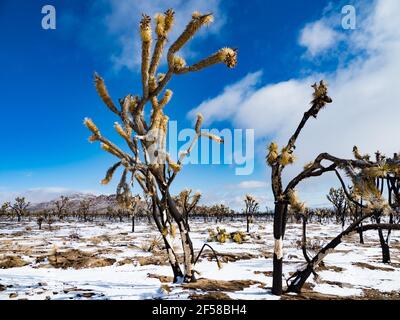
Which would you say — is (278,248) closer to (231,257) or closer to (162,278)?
(162,278)

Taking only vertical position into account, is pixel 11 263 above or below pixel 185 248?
below

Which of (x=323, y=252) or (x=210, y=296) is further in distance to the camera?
(x=323, y=252)

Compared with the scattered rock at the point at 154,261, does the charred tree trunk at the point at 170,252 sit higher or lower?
higher

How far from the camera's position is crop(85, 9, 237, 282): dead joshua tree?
21.0ft

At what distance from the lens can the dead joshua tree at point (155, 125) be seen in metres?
6.40

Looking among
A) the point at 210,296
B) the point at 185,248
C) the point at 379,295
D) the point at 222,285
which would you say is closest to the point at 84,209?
the point at 185,248

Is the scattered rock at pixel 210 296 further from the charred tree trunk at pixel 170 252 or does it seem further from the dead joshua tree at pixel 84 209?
the dead joshua tree at pixel 84 209

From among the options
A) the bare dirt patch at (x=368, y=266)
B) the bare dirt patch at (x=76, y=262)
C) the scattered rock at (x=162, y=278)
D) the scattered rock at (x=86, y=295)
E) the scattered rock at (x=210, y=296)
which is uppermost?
the scattered rock at (x=210, y=296)

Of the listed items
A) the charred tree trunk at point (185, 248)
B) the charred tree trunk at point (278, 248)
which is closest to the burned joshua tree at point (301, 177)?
the charred tree trunk at point (278, 248)

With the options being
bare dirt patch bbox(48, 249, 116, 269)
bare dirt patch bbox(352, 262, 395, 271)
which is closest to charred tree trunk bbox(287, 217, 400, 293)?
bare dirt patch bbox(352, 262, 395, 271)

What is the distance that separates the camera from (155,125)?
27.9ft

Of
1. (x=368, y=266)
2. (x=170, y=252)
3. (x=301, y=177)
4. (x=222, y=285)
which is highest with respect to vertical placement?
(x=301, y=177)

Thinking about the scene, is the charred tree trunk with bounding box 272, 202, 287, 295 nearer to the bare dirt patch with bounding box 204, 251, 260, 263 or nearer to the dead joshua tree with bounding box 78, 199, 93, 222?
the bare dirt patch with bounding box 204, 251, 260, 263
